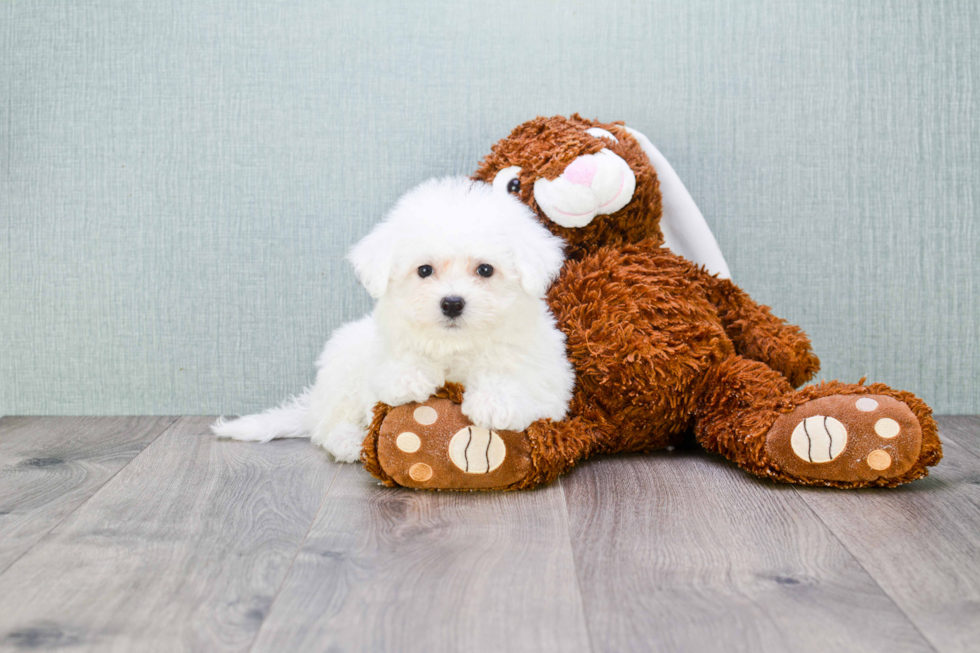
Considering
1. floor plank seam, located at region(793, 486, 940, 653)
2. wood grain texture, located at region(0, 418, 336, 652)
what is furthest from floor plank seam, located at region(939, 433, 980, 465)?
wood grain texture, located at region(0, 418, 336, 652)

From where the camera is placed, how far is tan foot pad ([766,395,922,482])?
1226 millimetres

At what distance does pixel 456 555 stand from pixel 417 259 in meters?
0.44

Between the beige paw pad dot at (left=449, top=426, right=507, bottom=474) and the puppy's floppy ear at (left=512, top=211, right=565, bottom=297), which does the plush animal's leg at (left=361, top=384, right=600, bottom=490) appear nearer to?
the beige paw pad dot at (left=449, top=426, right=507, bottom=474)

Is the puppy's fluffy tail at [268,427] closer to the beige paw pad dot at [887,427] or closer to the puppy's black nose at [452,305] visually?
the puppy's black nose at [452,305]

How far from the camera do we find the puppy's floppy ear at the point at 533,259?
1.22m

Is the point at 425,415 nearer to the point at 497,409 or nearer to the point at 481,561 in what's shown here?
the point at 497,409

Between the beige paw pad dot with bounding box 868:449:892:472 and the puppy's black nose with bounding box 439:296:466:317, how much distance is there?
647 mm

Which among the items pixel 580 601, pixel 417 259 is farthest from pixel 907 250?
pixel 580 601

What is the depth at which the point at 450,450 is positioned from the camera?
124cm

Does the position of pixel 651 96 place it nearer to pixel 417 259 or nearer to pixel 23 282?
pixel 417 259

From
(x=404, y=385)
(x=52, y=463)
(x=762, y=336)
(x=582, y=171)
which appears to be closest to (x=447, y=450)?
(x=404, y=385)

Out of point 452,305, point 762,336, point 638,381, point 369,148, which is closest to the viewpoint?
point 452,305

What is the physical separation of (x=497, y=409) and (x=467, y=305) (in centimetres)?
16

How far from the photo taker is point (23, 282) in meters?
1.81
